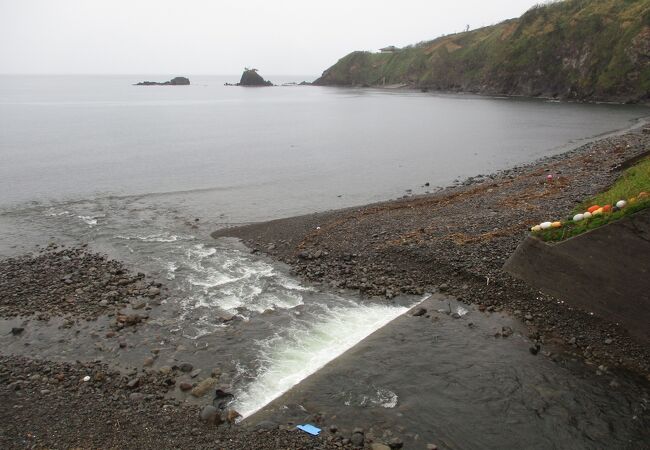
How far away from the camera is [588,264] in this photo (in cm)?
1445

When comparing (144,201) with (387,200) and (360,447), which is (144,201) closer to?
(387,200)

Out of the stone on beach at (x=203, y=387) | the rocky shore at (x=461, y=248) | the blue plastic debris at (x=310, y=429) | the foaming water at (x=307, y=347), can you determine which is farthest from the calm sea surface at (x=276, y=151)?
the blue plastic debris at (x=310, y=429)

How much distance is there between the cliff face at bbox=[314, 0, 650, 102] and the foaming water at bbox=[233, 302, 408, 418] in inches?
3799

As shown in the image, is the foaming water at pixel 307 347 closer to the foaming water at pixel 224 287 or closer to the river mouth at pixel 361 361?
the river mouth at pixel 361 361

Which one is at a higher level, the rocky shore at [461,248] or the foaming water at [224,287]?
the rocky shore at [461,248]

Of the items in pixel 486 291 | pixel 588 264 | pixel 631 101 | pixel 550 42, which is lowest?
pixel 486 291

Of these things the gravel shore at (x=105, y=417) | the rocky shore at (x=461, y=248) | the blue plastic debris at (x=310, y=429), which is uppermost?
the rocky shore at (x=461, y=248)

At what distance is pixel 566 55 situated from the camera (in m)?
105

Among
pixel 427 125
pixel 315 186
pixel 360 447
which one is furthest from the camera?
pixel 427 125

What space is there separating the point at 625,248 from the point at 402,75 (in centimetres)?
18470

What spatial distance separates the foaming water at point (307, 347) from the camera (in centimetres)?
1218

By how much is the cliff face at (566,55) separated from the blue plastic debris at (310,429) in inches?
4010

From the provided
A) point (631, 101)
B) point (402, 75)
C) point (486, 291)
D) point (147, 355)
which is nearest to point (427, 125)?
point (631, 101)

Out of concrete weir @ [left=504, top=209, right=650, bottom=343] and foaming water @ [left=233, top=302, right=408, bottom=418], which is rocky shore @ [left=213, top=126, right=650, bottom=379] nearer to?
concrete weir @ [left=504, top=209, right=650, bottom=343]
